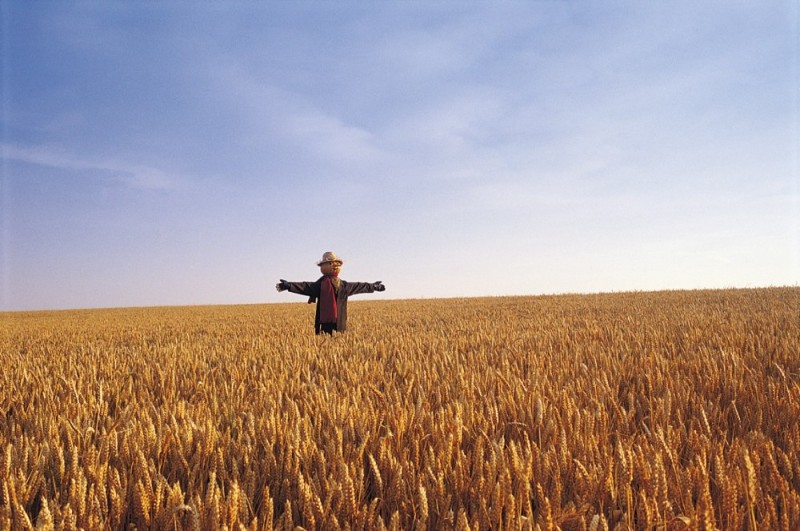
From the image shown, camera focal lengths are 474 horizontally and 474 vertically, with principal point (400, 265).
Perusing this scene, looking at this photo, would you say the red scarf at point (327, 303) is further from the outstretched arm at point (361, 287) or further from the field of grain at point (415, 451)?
the field of grain at point (415, 451)

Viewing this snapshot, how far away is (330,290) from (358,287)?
44cm

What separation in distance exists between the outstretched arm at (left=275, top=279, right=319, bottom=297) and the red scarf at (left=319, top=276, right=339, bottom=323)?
0.42 feet

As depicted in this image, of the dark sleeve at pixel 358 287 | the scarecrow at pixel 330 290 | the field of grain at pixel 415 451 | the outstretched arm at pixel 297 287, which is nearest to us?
the field of grain at pixel 415 451

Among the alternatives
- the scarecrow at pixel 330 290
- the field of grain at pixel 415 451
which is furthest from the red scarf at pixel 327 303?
the field of grain at pixel 415 451

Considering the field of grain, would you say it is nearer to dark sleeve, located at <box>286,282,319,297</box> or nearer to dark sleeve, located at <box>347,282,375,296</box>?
dark sleeve, located at <box>286,282,319,297</box>

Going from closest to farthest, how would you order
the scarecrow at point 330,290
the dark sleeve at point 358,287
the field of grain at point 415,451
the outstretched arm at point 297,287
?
the field of grain at point 415,451
the outstretched arm at point 297,287
the scarecrow at point 330,290
the dark sleeve at point 358,287

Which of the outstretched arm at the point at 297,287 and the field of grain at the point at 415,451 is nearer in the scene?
the field of grain at the point at 415,451

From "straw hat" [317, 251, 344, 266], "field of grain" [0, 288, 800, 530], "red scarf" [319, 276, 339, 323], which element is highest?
"straw hat" [317, 251, 344, 266]

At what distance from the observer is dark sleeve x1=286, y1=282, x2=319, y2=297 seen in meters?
6.36

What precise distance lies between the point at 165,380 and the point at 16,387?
3.65ft

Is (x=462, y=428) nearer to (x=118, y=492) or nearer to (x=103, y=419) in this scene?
(x=118, y=492)

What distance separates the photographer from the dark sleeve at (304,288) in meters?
6.36

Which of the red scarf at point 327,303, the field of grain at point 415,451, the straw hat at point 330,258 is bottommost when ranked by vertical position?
the field of grain at point 415,451

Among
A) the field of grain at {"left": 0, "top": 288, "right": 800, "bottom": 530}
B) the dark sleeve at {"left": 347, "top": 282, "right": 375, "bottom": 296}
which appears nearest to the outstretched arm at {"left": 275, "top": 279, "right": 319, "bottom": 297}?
the dark sleeve at {"left": 347, "top": 282, "right": 375, "bottom": 296}
